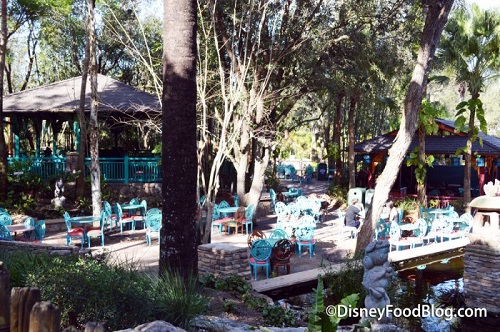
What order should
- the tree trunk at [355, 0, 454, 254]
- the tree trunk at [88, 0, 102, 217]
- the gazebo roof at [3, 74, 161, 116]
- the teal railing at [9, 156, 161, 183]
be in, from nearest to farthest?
the tree trunk at [355, 0, 454, 254] < the tree trunk at [88, 0, 102, 217] < the teal railing at [9, 156, 161, 183] < the gazebo roof at [3, 74, 161, 116]

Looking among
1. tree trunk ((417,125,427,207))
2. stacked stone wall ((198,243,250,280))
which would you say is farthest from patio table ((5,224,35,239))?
tree trunk ((417,125,427,207))

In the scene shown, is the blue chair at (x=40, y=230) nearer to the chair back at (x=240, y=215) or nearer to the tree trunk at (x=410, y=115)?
the chair back at (x=240, y=215)

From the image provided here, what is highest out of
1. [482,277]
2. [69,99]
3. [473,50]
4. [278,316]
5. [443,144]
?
[473,50]

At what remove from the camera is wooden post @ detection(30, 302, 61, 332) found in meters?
2.98

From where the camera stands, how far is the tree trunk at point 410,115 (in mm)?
11914

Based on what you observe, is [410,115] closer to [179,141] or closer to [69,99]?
[179,141]

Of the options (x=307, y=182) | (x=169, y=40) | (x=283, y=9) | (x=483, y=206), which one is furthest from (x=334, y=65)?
(x=307, y=182)

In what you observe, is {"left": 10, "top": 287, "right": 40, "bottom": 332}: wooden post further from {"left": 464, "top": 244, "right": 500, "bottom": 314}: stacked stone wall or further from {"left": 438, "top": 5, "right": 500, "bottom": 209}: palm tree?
{"left": 438, "top": 5, "right": 500, "bottom": 209}: palm tree

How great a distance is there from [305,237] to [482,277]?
461cm

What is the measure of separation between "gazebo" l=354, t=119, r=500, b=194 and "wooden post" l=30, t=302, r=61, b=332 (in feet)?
67.3

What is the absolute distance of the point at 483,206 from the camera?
8.79 meters

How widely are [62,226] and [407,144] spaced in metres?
10.6

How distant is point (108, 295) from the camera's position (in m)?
5.03

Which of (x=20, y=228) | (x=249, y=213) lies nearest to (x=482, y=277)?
(x=249, y=213)
